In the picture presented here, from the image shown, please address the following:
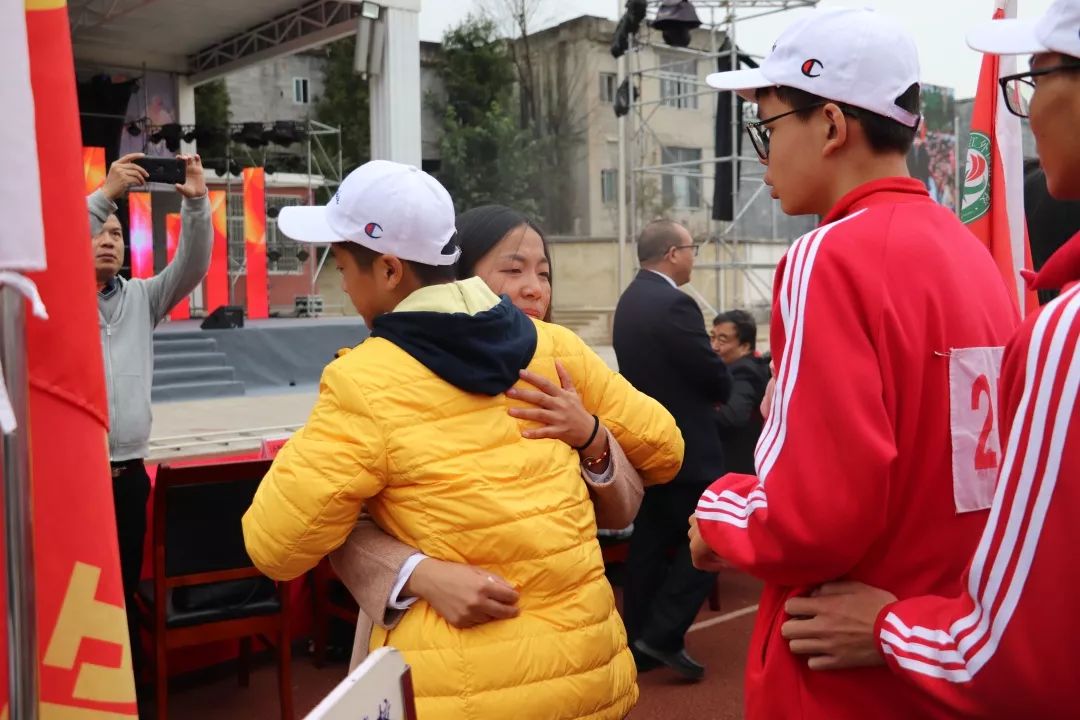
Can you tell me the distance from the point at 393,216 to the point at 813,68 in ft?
2.36

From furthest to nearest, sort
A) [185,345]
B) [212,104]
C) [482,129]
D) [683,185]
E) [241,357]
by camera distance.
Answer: [683,185] < [482,129] < [212,104] < [241,357] < [185,345]

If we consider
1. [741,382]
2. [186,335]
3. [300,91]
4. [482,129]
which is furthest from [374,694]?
[300,91]

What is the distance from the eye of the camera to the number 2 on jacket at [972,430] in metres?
1.21

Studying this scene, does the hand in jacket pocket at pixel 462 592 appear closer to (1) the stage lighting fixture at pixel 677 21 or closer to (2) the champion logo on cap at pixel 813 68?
(2) the champion logo on cap at pixel 813 68

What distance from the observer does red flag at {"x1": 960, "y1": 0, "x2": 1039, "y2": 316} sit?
9.52 ft

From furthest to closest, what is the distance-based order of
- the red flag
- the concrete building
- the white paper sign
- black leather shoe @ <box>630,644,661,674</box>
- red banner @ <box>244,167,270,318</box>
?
the concrete building → red banner @ <box>244,167,270,318</box> → black leather shoe @ <box>630,644,661,674</box> → the red flag → the white paper sign

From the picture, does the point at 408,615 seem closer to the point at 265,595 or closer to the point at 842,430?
the point at 842,430

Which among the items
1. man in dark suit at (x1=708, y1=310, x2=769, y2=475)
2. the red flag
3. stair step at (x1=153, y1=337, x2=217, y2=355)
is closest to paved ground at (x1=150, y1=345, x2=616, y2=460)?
stair step at (x1=153, y1=337, x2=217, y2=355)

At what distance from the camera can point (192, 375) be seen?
42.5 feet

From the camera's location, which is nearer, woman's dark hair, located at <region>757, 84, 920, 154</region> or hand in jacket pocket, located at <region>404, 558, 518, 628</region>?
woman's dark hair, located at <region>757, 84, 920, 154</region>

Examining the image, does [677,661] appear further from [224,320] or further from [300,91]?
[300,91]

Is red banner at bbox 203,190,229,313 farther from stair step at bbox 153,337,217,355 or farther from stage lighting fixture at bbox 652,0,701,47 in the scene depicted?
stage lighting fixture at bbox 652,0,701,47

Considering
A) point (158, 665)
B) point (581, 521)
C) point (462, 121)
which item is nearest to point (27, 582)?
point (581, 521)

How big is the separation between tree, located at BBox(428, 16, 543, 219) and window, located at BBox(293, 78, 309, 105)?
147 inches
